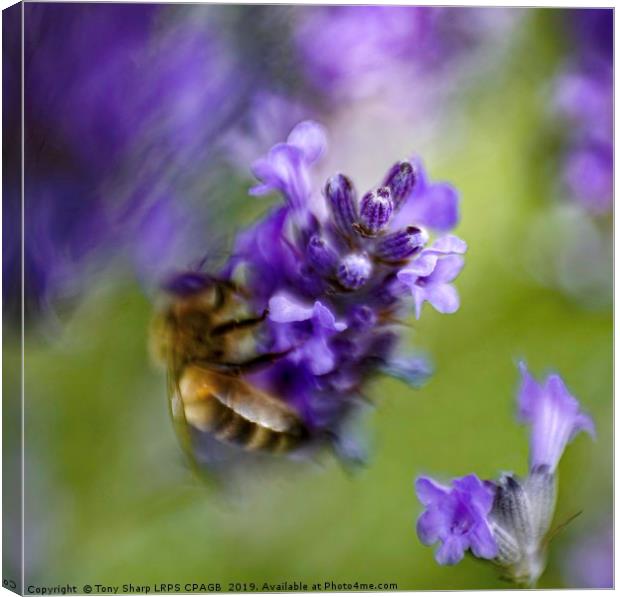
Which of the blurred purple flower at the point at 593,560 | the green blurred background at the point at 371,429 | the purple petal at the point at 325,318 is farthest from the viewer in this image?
the blurred purple flower at the point at 593,560

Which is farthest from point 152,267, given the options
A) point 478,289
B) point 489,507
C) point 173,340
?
point 489,507

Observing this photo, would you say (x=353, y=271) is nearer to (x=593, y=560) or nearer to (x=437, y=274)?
(x=437, y=274)

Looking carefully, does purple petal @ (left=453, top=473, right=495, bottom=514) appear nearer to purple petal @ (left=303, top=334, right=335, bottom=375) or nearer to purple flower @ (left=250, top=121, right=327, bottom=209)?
purple petal @ (left=303, top=334, right=335, bottom=375)

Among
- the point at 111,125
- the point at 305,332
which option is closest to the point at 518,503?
the point at 305,332

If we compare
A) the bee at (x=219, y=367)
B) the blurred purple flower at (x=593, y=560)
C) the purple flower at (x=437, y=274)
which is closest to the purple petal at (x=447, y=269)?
the purple flower at (x=437, y=274)

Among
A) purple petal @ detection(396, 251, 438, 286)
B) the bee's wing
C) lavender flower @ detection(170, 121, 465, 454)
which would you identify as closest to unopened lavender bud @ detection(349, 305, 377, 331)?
lavender flower @ detection(170, 121, 465, 454)

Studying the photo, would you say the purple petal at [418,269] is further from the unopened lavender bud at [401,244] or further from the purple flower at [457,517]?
the purple flower at [457,517]
